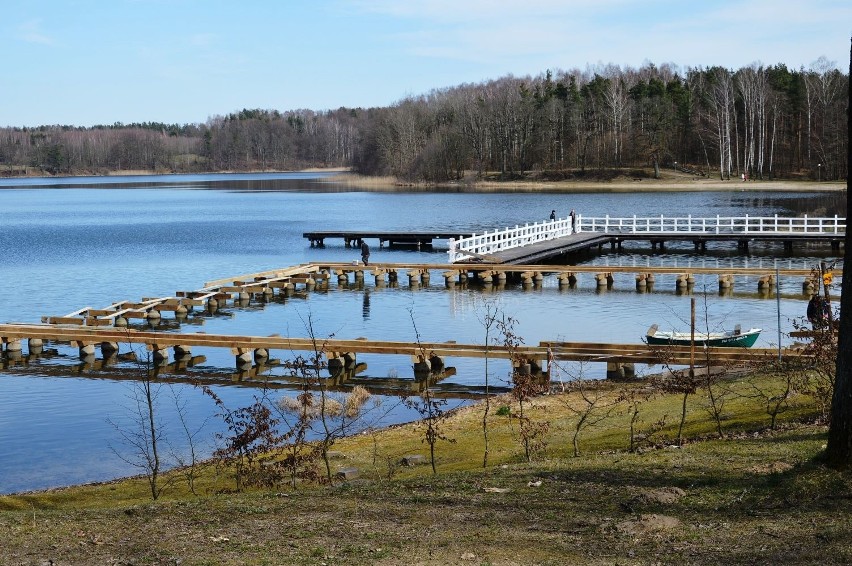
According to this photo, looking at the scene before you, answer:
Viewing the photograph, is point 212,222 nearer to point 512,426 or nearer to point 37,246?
point 37,246

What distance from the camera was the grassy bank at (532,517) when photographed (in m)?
8.96

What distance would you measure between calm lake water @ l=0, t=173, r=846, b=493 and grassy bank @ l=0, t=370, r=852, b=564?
7.59 metres

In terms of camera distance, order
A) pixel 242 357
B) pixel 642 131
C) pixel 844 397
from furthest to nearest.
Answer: pixel 642 131 < pixel 242 357 < pixel 844 397

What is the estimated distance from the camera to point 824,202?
83625 millimetres

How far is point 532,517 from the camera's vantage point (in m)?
10.2

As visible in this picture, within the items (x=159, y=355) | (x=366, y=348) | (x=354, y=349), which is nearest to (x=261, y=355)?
(x=159, y=355)

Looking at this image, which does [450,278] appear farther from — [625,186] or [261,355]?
[625,186]

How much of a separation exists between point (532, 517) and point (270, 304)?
105 ft

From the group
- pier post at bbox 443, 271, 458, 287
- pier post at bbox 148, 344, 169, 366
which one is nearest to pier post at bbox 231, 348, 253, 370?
pier post at bbox 148, 344, 169, 366

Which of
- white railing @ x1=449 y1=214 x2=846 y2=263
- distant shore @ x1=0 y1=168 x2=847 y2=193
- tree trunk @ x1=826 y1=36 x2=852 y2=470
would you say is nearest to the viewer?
tree trunk @ x1=826 y1=36 x2=852 y2=470

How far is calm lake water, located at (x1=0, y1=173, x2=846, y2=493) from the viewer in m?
22.4

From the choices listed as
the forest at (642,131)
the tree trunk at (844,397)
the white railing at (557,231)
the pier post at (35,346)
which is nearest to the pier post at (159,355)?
the pier post at (35,346)

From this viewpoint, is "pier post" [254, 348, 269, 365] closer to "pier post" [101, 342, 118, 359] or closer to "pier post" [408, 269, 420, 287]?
"pier post" [101, 342, 118, 359]

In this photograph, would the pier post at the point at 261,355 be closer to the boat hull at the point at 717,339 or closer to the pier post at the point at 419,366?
the pier post at the point at 419,366
